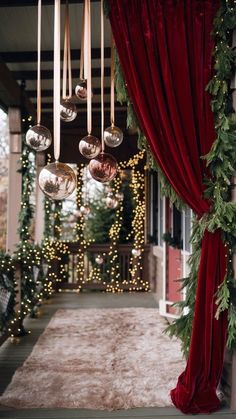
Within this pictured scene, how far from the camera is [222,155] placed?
2832 mm

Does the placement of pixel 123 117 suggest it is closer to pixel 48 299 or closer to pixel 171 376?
pixel 48 299

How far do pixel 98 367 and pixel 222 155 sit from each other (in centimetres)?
243

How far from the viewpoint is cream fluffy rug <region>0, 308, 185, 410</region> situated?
3.31 metres

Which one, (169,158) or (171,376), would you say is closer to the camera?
(169,158)

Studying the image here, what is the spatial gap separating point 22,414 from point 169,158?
2.04 m

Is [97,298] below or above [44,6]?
below

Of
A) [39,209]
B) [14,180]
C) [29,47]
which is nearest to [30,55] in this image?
[29,47]

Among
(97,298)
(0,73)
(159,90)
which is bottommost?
(97,298)

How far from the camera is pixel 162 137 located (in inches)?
116

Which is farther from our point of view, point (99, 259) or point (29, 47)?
point (99, 259)

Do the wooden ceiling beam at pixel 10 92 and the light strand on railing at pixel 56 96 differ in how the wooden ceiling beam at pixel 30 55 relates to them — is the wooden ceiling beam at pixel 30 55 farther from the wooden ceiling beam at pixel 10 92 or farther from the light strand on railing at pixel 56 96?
the light strand on railing at pixel 56 96

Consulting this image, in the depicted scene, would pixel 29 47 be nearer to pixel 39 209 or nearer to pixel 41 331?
pixel 41 331

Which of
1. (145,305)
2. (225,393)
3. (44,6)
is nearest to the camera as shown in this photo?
(225,393)

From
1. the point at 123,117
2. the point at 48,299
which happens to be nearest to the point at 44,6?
the point at 123,117
